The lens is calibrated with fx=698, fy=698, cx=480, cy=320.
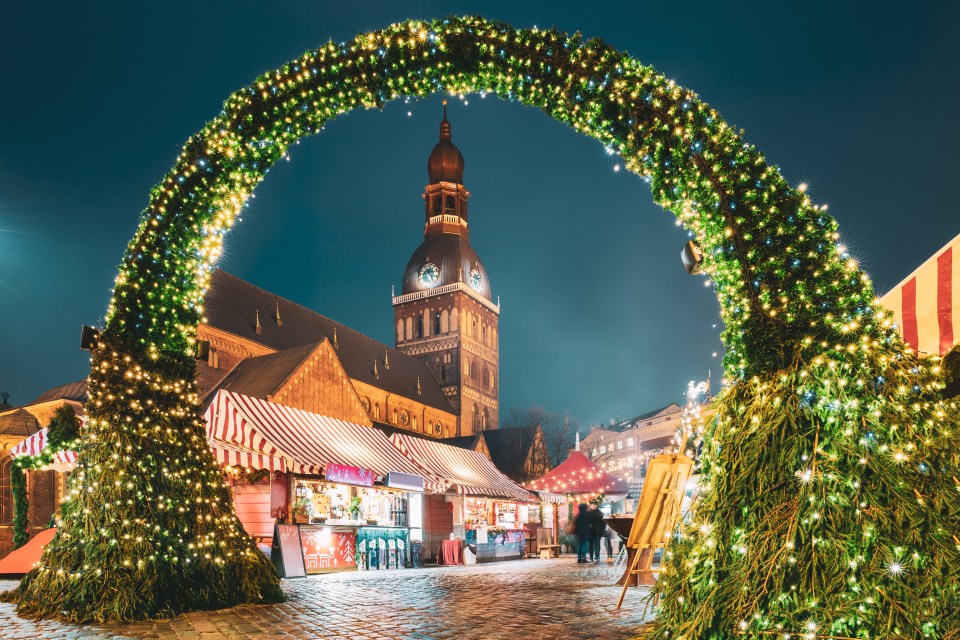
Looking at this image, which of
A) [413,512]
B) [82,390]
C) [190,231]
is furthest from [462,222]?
[190,231]

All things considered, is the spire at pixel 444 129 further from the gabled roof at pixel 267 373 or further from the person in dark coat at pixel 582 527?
the person in dark coat at pixel 582 527

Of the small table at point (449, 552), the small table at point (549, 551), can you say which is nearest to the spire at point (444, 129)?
the small table at point (549, 551)

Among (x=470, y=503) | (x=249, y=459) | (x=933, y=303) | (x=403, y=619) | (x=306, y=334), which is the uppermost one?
(x=306, y=334)

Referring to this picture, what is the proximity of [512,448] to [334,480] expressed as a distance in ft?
137

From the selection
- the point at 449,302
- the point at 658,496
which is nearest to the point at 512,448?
the point at 449,302

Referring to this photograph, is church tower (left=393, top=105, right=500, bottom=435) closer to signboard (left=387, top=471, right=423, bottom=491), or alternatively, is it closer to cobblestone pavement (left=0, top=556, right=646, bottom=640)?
signboard (left=387, top=471, right=423, bottom=491)

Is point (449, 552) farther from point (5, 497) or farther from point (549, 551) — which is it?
point (5, 497)

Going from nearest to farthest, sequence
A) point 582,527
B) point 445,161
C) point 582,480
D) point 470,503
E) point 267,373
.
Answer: point 582,527, point 582,480, point 470,503, point 267,373, point 445,161

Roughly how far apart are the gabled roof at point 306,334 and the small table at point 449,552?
721 inches

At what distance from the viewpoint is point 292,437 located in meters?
14.4

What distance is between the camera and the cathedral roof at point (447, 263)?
65.9 m

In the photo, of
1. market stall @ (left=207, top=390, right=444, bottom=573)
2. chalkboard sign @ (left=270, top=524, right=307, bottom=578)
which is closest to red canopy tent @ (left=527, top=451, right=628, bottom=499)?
market stall @ (left=207, top=390, right=444, bottom=573)

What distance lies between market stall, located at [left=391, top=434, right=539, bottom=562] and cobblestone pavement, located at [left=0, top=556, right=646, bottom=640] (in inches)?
414

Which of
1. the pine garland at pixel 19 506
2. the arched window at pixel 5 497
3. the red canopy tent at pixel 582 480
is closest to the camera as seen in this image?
the pine garland at pixel 19 506
